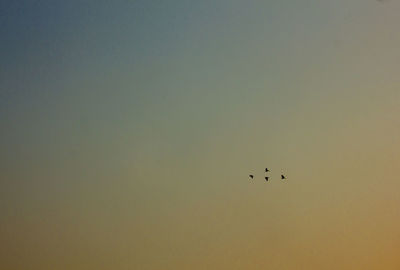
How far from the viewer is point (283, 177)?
2015 inches

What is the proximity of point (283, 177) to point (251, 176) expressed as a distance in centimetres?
666

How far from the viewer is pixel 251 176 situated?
5206 centimetres
